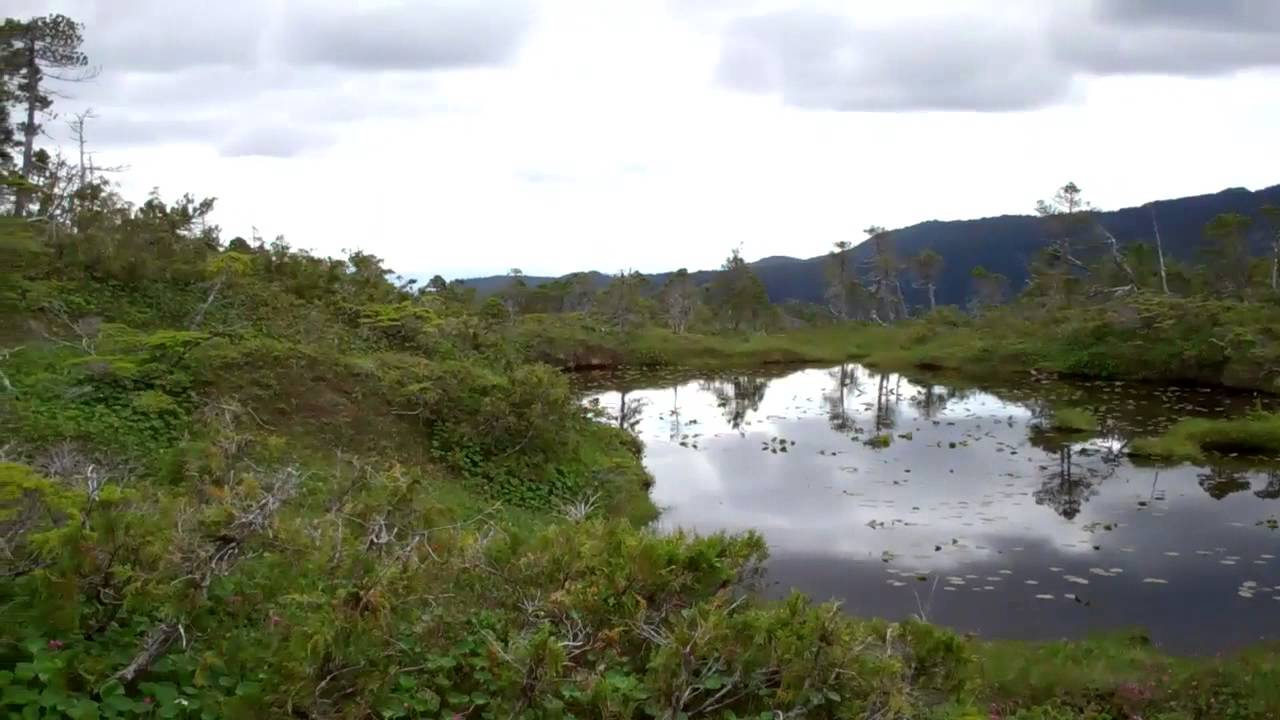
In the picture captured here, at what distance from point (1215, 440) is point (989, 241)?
12632 centimetres

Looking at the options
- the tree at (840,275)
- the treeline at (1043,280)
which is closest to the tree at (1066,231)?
the treeline at (1043,280)

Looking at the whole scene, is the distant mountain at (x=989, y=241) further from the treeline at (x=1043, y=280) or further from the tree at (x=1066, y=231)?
the tree at (x=1066, y=231)

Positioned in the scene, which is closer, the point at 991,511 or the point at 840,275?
the point at 991,511

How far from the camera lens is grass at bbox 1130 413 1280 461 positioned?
653 inches

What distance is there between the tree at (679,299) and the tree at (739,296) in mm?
1910

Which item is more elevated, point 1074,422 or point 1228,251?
point 1228,251

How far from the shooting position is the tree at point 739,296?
53.9 meters

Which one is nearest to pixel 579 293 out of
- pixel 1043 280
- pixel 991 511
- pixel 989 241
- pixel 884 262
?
pixel 884 262

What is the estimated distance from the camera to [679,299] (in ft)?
159

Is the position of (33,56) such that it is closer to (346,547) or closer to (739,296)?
(346,547)

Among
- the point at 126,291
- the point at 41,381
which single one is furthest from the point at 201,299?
the point at 41,381

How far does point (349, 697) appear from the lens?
12.6 ft

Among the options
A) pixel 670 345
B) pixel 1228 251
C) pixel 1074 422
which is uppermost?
pixel 1228 251

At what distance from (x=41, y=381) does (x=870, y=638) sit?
8991 mm
